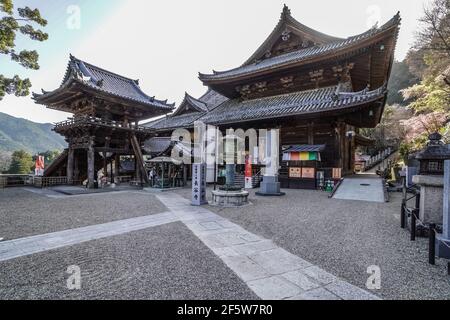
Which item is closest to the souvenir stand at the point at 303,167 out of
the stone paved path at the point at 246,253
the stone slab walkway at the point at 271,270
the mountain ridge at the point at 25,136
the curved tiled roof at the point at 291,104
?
the curved tiled roof at the point at 291,104

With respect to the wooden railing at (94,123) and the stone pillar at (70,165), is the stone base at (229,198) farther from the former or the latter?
the stone pillar at (70,165)

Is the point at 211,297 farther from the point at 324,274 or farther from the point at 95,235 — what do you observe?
the point at 95,235

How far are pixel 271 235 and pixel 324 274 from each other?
6.25ft

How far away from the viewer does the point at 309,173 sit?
13258 mm

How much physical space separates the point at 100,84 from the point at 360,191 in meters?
17.2

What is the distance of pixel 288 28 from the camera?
16.1m

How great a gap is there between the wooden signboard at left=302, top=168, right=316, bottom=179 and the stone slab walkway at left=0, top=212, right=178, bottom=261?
30.6 ft

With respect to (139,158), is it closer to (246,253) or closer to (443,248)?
(246,253)

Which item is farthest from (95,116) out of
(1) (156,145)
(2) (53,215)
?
(2) (53,215)

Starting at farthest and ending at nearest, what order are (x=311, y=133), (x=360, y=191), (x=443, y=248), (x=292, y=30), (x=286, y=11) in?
(x=292, y=30), (x=286, y=11), (x=311, y=133), (x=360, y=191), (x=443, y=248)

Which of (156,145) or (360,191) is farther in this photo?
(156,145)

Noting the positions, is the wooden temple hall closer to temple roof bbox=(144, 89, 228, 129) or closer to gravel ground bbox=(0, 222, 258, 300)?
temple roof bbox=(144, 89, 228, 129)

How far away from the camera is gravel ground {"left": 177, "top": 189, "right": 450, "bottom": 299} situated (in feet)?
10.2

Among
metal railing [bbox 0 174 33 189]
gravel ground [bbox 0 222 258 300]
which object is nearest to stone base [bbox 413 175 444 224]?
gravel ground [bbox 0 222 258 300]
